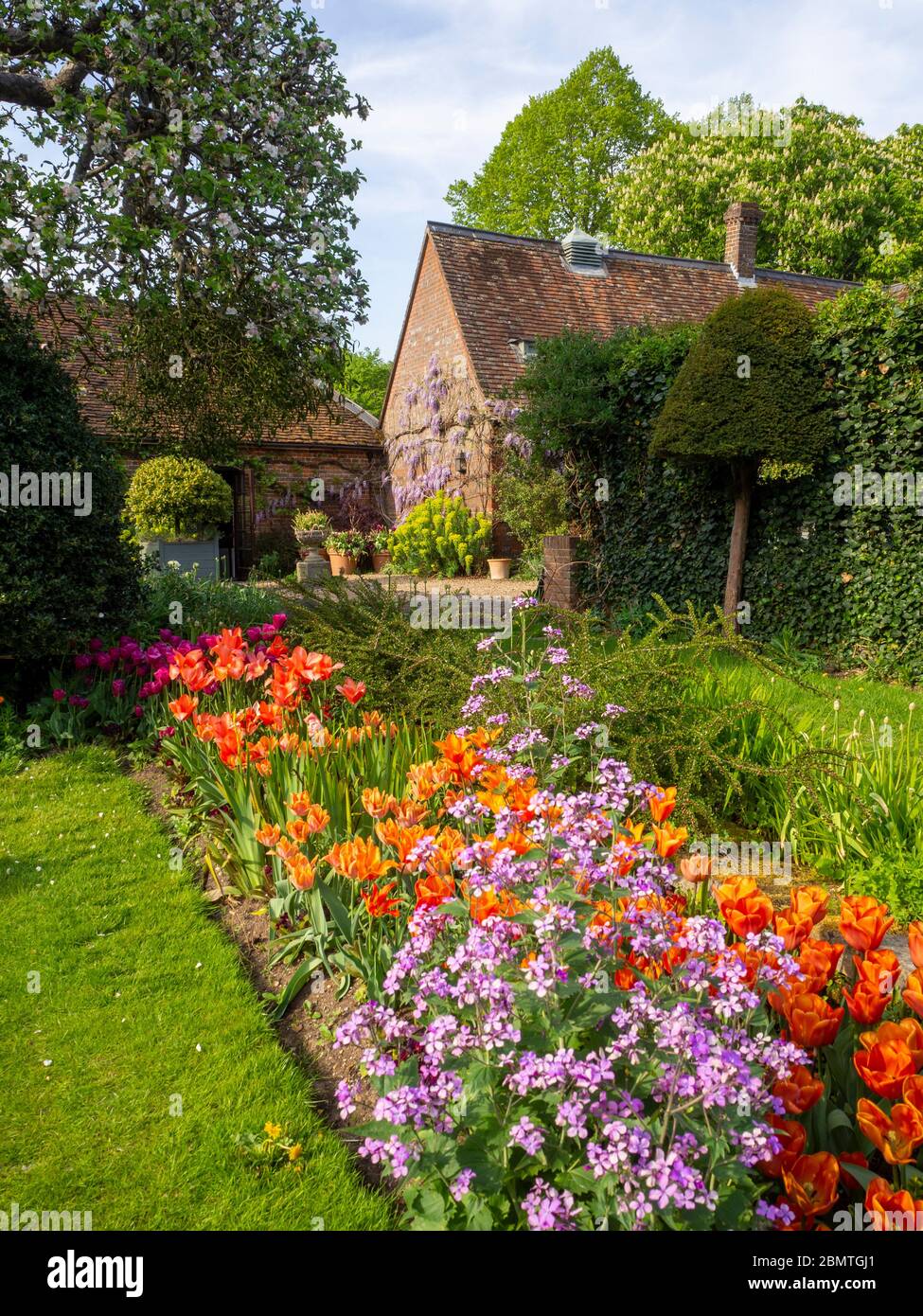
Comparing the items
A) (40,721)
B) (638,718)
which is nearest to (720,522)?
(638,718)

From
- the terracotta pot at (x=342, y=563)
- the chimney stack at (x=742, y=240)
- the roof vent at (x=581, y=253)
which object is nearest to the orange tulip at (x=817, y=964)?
the terracotta pot at (x=342, y=563)

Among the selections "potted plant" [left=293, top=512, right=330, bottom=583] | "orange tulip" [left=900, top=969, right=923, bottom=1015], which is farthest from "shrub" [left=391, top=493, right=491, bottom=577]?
"orange tulip" [left=900, top=969, right=923, bottom=1015]

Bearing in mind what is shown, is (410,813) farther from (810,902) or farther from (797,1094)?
(797,1094)

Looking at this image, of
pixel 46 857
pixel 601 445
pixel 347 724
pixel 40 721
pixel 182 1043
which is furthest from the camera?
pixel 601 445

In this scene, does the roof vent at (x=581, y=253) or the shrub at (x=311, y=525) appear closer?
the shrub at (x=311, y=525)

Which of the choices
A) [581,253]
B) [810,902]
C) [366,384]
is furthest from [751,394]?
[366,384]

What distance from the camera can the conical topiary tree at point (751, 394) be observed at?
780cm

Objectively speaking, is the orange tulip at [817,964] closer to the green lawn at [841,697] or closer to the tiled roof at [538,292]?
the green lawn at [841,697]

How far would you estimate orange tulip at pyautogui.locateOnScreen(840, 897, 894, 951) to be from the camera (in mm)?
1946

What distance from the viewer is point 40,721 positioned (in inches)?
229

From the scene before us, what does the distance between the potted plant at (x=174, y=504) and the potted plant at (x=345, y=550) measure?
130 inches

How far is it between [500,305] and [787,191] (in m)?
16.2

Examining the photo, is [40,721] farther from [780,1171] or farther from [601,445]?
[601,445]

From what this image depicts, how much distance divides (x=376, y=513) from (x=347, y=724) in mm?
17145
